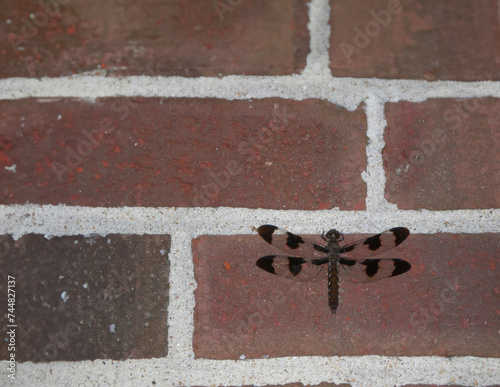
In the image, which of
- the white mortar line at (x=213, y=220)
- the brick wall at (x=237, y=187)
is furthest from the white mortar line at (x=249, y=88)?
the white mortar line at (x=213, y=220)

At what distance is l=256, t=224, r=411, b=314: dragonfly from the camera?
55 cm

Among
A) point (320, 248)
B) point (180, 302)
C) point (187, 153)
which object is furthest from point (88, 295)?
point (320, 248)

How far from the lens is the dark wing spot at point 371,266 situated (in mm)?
562

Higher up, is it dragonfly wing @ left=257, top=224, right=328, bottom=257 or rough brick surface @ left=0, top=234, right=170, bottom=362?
dragonfly wing @ left=257, top=224, right=328, bottom=257

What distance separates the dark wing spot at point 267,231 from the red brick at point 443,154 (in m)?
0.20

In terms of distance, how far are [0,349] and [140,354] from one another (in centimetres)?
24

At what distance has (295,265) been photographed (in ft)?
1.90

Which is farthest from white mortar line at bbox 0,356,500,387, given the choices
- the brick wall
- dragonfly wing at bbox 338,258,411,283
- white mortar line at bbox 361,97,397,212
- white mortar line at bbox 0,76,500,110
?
white mortar line at bbox 0,76,500,110

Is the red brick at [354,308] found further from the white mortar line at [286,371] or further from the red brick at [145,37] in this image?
the red brick at [145,37]

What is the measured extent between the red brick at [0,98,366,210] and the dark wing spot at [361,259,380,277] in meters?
0.10

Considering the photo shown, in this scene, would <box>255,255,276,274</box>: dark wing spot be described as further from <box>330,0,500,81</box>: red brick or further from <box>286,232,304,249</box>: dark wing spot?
<box>330,0,500,81</box>: red brick

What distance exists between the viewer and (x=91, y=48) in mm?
569

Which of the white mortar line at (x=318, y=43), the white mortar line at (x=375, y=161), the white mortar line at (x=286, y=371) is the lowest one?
the white mortar line at (x=286, y=371)

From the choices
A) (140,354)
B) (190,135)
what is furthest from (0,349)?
(190,135)
